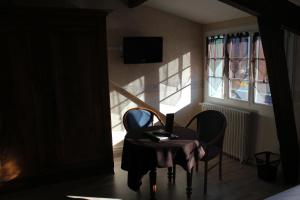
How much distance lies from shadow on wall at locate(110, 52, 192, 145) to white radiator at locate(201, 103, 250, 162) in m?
0.77

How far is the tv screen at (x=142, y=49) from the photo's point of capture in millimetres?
4117

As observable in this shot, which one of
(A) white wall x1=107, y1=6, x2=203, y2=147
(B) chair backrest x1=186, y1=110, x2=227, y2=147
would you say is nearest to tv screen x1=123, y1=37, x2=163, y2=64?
(A) white wall x1=107, y1=6, x2=203, y2=147

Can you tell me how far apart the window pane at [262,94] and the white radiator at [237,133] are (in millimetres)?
244

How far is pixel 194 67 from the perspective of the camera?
479 cm

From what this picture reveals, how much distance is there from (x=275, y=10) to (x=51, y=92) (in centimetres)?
261

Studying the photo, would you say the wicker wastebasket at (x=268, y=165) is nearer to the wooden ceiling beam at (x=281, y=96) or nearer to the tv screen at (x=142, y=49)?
the wooden ceiling beam at (x=281, y=96)

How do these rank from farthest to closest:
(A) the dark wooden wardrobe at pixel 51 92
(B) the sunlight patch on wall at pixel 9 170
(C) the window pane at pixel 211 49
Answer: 1. (C) the window pane at pixel 211 49
2. (B) the sunlight patch on wall at pixel 9 170
3. (A) the dark wooden wardrobe at pixel 51 92

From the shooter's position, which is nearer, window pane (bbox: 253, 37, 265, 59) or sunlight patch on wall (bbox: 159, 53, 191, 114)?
window pane (bbox: 253, 37, 265, 59)

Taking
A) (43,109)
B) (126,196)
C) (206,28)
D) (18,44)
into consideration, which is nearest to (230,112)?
(206,28)

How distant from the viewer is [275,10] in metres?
2.83

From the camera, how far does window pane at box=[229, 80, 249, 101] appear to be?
13.4ft

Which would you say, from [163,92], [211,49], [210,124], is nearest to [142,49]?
[163,92]

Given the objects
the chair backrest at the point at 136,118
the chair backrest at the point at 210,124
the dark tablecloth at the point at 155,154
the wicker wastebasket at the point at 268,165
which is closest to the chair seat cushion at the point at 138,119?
the chair backrest at the point at 136,118

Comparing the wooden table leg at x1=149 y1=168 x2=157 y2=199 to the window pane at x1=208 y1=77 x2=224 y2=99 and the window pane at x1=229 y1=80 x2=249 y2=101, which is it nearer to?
the window pane at x1=229 y1=80 x2=249 y2=101
